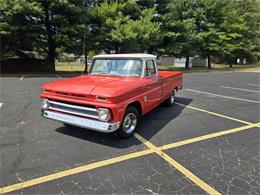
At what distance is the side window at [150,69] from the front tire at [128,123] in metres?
1.13

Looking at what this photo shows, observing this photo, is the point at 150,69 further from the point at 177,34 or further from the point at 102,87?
the point at 177,34

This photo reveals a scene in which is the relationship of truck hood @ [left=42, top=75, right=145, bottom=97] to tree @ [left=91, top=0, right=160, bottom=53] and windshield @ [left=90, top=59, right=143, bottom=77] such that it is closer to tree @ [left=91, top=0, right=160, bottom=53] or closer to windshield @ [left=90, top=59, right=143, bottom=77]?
windshield @ [left=90, top=59, right=143, bottom=77]

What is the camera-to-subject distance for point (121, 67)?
201 inches

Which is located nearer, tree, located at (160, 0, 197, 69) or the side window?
the side window

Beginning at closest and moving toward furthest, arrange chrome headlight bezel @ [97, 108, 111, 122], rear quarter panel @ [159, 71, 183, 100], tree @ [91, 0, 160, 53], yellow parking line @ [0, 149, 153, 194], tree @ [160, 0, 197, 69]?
yellow parking line @ [0, 149, 153, 194]
chrome headlight bezel @ [97, 108, 111, 122]
rear quarter panel @ [159, 71, 183, 100]
tree @ [91, 0, 160, 53]
tree @ [160, 0, 197, 69]

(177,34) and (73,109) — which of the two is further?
(177,34)

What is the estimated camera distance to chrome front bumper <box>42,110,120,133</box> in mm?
3764

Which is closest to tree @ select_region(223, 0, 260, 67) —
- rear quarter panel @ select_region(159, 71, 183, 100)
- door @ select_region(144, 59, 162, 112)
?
rear quarter panel @ select_region(159, 71, 183, 100)

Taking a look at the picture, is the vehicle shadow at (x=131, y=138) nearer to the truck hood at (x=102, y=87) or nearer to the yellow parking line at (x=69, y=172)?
the yellow parking line at (x=69, y=172)

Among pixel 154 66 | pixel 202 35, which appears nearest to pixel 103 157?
pixel 154 66

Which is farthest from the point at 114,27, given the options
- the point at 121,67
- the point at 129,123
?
the point at 129,123

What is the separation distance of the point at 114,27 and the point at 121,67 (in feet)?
59.2

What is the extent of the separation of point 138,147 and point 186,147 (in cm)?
97

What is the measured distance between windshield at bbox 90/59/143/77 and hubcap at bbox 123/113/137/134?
1.07 metres
